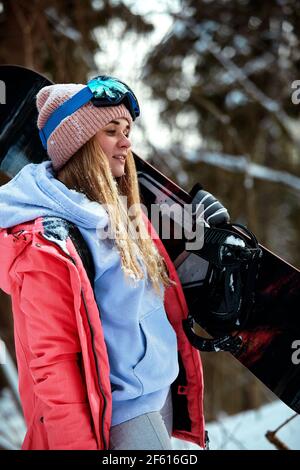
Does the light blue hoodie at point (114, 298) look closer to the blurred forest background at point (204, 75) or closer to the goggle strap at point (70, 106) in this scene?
the goggle strap at point (70, 106)

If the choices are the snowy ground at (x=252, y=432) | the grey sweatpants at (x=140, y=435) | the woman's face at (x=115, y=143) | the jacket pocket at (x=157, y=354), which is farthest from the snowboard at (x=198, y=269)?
the snowy ground at (x=252, y=432)

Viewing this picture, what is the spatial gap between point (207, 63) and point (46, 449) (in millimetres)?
6501

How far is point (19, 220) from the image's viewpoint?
1.64 m

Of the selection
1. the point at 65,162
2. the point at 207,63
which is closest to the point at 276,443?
the point at 65,162

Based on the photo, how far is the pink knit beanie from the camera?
1.79 meters

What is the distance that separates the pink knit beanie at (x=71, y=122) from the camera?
1.79 metres

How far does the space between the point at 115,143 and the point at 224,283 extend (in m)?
0.72

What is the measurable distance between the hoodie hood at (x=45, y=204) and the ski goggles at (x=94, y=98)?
9.5 inches

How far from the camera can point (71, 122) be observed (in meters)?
1.80

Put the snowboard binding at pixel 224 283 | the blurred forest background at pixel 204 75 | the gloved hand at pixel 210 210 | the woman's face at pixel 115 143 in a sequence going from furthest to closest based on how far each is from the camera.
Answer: the blurred forest background at pixel 204 75
the gloved hand at pixel 210 210
the snowboard binding at pixel 224 283
the woman's face at pixel 115 143

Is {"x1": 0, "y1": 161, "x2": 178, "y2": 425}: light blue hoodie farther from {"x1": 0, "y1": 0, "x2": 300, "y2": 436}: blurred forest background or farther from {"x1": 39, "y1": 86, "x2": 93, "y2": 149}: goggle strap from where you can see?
{"x1": 0, "y1": 0, "x2": 300, "y2": 436}: blurred forest background

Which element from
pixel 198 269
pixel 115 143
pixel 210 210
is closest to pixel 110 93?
pixel 115 143

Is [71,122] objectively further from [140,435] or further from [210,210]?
[140,435]

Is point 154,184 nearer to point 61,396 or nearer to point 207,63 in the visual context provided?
point 61,396
